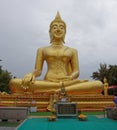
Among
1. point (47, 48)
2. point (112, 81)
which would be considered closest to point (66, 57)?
point (47, 48)

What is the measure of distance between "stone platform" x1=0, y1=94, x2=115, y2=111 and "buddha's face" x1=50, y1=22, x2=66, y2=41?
3285 millimetres

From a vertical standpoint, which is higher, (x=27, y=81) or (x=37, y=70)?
(x=37, y=70)

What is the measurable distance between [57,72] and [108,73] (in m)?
20.3

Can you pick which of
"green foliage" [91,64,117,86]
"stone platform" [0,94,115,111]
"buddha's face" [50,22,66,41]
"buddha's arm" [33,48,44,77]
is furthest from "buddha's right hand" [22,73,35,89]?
"green foliage" [91,64,117,86]

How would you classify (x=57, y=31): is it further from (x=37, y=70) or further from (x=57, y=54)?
(x=37, y=70)

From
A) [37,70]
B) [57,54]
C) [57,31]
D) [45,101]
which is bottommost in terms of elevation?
[45,101]

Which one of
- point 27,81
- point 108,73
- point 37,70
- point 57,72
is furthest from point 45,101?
point 108,73

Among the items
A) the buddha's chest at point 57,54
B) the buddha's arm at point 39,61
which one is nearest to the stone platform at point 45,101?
the buddha's arm at point 39,61

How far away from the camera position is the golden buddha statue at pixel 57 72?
13148 millimetres

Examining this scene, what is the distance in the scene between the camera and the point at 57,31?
14.5m

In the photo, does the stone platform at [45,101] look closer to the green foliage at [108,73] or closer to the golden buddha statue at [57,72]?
the golden buddha statue at [57,72]

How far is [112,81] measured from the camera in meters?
32.9

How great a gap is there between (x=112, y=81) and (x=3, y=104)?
2211cm

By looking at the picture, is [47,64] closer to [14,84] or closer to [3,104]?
[14,84]
